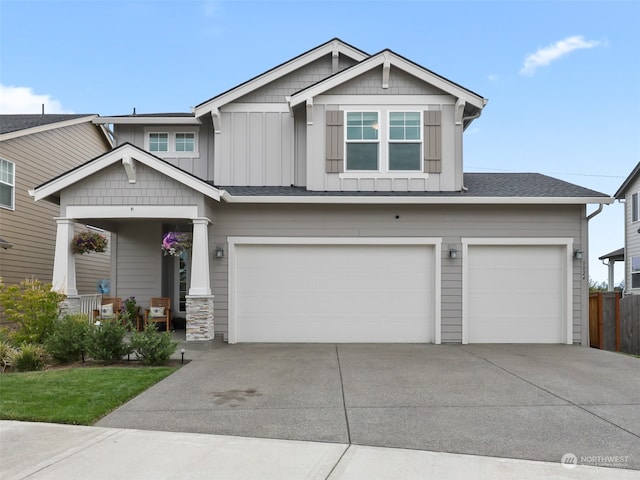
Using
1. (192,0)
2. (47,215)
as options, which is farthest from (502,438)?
(47,215)

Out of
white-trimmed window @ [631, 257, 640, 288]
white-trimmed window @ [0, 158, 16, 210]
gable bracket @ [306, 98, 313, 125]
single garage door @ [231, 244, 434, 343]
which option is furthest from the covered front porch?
white-trimmed window @ [631, 257, 640, 288]

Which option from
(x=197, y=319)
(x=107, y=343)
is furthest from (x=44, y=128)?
(x=107, y=343)

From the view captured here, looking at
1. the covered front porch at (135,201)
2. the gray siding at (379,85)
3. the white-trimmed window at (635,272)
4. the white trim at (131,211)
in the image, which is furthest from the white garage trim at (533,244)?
the white-trimmed window at (635,272)

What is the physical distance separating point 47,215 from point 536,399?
541 inches

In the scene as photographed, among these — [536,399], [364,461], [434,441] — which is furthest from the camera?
[536,399]

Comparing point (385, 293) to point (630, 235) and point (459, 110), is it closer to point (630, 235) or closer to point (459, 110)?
point (459, 110)

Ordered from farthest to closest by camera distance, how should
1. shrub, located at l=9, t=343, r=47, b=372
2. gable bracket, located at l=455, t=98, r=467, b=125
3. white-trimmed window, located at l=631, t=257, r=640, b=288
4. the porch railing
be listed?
white-trimmed window, located at l=631, t=257, r=640, b=288, gable bracket, located at l=455, t=98, r=467, b=125, the porch railing, shrub, located at l=9, t=343, r=47, b=372

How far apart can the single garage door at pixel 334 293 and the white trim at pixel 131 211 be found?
156cm

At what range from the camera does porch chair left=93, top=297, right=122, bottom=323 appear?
11.0m

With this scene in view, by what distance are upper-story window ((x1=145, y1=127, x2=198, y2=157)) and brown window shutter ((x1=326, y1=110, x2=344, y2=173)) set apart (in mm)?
3693

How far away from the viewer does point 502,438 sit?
467cm

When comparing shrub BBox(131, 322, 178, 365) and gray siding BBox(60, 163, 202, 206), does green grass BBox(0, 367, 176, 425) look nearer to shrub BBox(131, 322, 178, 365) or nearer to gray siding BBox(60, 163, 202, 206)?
shrub BBox(131, 322, 178, 365)

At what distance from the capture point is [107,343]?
26.9 feet

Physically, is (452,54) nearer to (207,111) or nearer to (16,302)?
(207,111)
